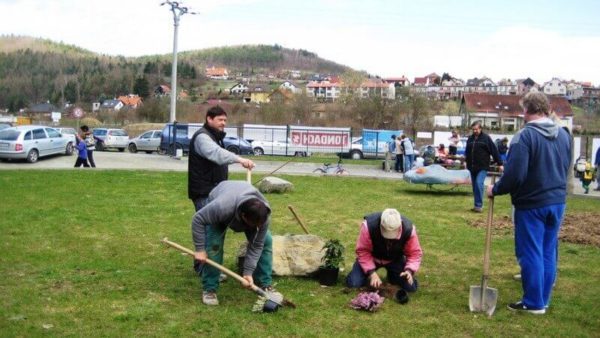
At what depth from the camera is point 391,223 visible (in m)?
5.82

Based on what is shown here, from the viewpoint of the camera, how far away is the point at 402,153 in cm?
2534

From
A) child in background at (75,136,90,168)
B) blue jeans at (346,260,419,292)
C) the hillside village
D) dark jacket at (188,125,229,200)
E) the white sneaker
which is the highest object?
the hillside village

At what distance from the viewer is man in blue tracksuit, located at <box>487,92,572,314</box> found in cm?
556

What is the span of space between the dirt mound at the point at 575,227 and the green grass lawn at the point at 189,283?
0.35 meters

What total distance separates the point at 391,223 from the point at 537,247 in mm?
1419

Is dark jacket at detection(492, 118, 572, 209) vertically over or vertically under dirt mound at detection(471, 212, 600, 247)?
over

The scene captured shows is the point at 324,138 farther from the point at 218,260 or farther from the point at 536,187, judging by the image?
Answer: the point at 536,187

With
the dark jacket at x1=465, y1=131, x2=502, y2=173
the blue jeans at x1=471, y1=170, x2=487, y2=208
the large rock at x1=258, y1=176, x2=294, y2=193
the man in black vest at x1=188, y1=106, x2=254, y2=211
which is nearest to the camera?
the man in black vest at x1=188, y1=106, x2=254, y2=211

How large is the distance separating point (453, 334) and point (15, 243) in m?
6.39

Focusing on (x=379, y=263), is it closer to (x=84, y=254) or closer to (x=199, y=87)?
(x=84, y=254)

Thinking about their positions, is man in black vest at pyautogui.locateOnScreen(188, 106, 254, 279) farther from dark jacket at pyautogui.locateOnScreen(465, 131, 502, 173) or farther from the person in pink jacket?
dark jacket at pyautogui.locateOnScreen(465, 131, 502, 173)

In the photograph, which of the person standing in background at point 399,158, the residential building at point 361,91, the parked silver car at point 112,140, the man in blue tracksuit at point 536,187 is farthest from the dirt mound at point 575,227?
the residential building at point 361,91

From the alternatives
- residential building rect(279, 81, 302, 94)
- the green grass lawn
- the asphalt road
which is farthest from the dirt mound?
residential building rect(279, 81, 302, 94)

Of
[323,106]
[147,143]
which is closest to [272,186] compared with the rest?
[147,143]
